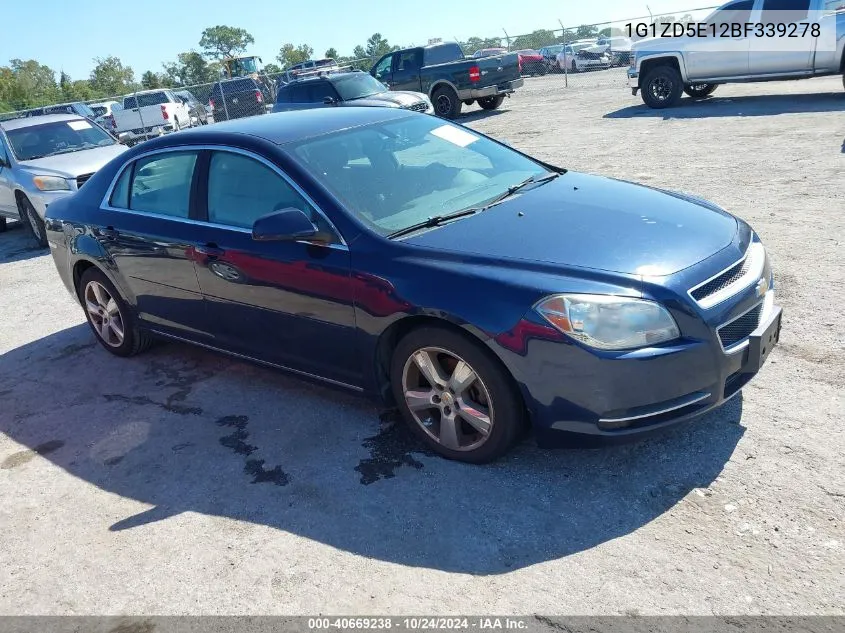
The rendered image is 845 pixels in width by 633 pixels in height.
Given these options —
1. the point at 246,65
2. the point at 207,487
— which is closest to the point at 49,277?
the point at 207,487

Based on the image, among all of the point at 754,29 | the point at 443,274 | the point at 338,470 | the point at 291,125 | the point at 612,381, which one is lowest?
the point at 338,470

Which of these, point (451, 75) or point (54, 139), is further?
point (451, 75)

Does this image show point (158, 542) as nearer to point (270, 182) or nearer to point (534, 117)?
point (270, 182)

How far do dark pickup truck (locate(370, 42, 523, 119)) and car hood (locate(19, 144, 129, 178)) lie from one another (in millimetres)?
10147

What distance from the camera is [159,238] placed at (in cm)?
490

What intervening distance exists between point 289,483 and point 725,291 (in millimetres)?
2294

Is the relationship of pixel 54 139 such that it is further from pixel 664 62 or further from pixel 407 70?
pixel 664 62

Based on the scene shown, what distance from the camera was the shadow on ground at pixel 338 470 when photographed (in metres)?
3.22

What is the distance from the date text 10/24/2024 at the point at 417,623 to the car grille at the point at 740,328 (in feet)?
4.97

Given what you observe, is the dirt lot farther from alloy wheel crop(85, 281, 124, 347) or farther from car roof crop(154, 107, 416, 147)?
car roof crop(154, 107, 416, 147)

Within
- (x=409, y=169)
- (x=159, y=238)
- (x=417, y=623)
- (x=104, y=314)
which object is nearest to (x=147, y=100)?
(x=104, y=314)

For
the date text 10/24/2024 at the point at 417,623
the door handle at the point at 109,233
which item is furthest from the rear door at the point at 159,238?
the date text 10/24/2024 at the point at 417,623

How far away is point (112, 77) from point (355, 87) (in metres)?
68.7

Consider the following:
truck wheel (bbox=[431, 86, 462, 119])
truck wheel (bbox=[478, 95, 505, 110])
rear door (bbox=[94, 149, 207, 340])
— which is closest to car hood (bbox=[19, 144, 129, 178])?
rear door (bbox=[94, 149, 207, 340])
